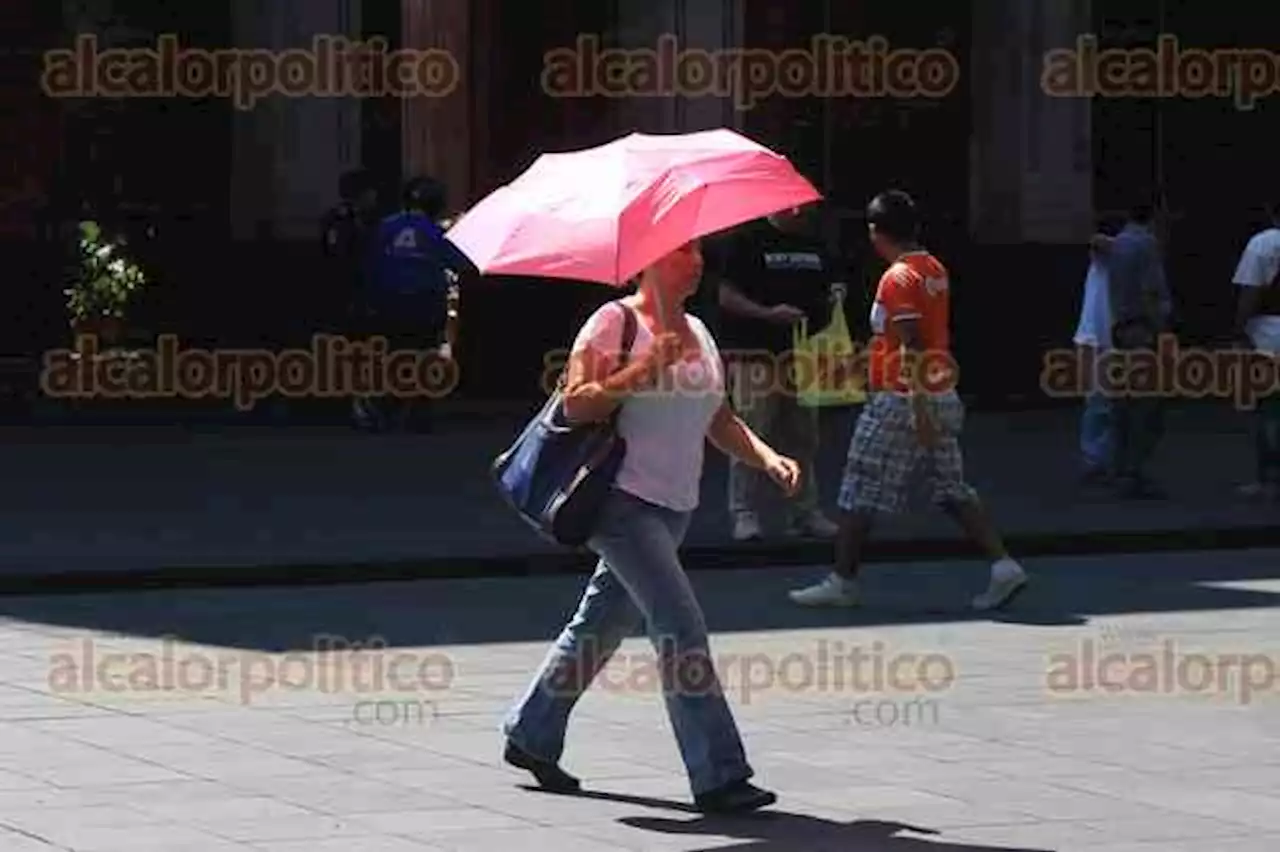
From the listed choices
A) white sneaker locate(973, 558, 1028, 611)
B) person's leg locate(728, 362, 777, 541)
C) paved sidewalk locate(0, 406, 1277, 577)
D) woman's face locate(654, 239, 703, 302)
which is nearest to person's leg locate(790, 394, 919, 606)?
white sneaker locate(973, 558, 1028, 611)

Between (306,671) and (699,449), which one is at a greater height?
(699,449)

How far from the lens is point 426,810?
9781mm

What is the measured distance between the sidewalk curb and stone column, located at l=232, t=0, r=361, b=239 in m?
8.80

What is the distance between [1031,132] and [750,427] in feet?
34.2

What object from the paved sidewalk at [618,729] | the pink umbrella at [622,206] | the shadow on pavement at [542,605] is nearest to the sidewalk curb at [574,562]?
the shadow on pavement at [542,605]

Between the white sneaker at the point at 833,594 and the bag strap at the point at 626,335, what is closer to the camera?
the bag strap at the point at 626,335

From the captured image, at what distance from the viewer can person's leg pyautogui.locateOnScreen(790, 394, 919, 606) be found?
1431 cm

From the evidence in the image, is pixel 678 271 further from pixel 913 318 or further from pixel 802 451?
pixel 802 451

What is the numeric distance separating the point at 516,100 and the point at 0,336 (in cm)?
477

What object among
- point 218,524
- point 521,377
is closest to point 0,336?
point 521,377

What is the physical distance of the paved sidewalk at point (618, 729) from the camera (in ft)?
31.3

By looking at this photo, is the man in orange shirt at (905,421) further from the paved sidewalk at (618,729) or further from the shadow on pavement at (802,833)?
the shadow on pavement at (802,833)

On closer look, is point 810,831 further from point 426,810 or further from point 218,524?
point 218,524

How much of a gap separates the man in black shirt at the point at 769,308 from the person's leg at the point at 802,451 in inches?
0.5
